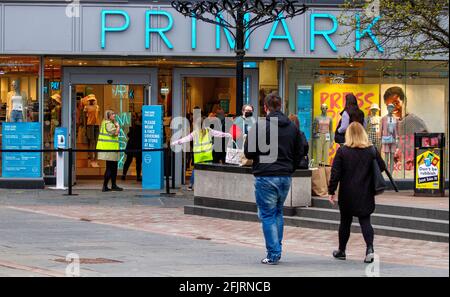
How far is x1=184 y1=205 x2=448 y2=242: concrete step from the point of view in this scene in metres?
13.1

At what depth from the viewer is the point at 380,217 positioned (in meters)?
14.1

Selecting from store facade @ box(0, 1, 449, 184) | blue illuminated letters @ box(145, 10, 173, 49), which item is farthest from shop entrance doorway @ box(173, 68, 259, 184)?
blue illuminated letters @ box(145, 10, 173, 49)

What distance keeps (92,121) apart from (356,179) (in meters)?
12.9

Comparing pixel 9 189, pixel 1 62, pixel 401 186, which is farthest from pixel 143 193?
pixel 401 186

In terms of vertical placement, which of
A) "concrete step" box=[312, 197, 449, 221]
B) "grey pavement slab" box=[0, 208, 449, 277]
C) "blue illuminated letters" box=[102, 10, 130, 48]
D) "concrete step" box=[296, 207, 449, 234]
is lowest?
"grey pavement slab" box=[0, 208, 449, 277]

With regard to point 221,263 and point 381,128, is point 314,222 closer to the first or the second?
point 221,263

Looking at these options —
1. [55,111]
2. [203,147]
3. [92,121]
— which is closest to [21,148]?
[55,111]

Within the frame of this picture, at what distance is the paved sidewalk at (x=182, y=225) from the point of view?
39.6 ft

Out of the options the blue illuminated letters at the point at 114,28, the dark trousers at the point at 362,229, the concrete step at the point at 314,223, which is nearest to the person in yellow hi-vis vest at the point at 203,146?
the blue illuminated letters at the point at 114,28

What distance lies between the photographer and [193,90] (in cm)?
2289

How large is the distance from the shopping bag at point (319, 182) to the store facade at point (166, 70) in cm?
651

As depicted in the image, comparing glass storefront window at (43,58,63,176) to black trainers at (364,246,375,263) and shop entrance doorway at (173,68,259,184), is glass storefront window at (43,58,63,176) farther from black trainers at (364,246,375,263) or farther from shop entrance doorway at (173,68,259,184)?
black trainers at (364,246,375,263)

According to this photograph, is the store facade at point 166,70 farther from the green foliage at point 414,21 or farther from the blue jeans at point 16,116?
the green foliage at point 414,21

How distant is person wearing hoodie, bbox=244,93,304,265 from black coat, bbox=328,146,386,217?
58cm
